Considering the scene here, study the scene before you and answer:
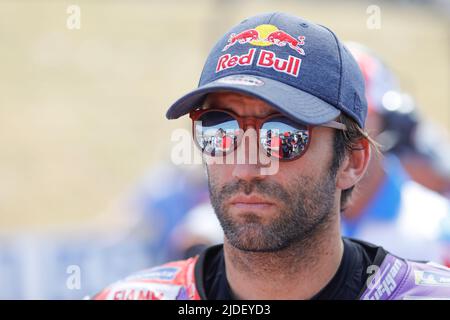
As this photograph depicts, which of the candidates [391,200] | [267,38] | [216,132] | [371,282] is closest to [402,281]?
[371,282]

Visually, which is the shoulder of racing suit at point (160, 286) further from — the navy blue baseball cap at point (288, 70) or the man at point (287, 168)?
the navy blue baseball cap at point (288, 70)

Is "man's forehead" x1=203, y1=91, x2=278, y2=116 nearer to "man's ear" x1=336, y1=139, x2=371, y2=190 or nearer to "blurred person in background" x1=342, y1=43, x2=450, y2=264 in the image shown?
"man's ear" x1=336, y1=139, x2=371, y2=190

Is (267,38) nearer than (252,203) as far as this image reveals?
No

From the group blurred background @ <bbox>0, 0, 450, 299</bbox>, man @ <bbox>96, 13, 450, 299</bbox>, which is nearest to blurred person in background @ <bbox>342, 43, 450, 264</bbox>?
blurred background @ <bbox>0, 0, 450, 299</bbox>

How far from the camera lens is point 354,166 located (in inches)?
114

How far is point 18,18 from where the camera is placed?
23.1 meters

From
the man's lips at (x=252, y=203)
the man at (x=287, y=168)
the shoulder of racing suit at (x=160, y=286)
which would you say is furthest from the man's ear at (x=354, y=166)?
the shoulder of racing suit at (x=160, y=286)

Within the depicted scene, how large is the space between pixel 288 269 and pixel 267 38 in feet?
2.53

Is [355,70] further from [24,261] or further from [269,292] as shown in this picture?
[24,261]

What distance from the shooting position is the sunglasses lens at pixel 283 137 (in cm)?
261

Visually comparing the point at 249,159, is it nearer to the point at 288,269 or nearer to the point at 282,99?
the point at 282,99

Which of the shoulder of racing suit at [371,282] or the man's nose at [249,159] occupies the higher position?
the man's nose at [249,159]

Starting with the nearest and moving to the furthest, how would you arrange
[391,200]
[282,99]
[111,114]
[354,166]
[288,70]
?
1. [282,99]
2. [288,70]
3. [354,166]
4. [391,200]
5. [111,114]
